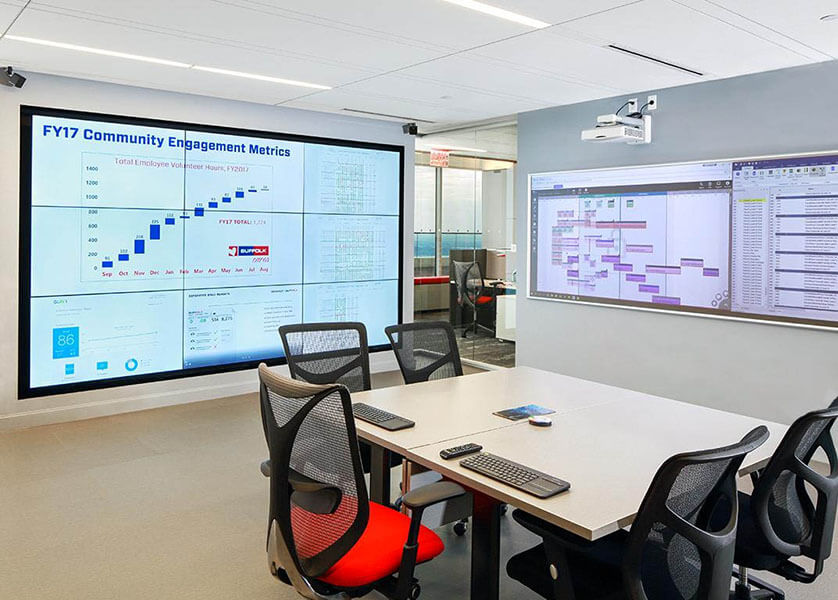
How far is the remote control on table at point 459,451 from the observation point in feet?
8.19

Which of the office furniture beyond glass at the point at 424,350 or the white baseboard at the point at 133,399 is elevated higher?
the office furniture beyond glass at the point at 424,350

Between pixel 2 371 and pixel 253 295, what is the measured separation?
7.01 feet

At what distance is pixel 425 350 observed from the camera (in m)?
4.01

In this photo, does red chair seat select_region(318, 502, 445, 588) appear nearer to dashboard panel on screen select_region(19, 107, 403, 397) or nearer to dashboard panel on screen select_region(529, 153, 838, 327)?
dashboard panel on screen select_region(529, 153, 838, 327)

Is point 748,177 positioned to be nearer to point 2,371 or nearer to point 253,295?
point 253,295

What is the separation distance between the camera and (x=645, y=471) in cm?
241

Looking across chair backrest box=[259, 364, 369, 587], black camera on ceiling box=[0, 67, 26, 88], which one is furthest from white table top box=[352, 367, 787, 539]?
black camera on ceiling box=[0, 67, 26, 88]

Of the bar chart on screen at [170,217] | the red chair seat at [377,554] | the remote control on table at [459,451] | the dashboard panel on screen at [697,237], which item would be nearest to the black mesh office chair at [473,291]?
the dashboard panel on screen at [697,237]

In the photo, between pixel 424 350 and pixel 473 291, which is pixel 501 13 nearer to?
pixel 424 350

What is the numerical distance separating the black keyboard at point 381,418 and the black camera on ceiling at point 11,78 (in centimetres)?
387

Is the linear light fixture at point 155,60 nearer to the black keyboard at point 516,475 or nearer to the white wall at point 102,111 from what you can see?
the white wall at point 102,111

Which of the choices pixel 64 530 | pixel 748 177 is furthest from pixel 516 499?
pixel 748 177

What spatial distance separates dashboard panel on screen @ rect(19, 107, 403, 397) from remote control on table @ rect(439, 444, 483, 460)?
4.08m

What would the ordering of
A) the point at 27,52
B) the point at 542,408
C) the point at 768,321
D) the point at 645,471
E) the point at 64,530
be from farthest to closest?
the point at 768,321
the point at 27,52
the point at 64,530
the point at 542,408
the point at 645,471
